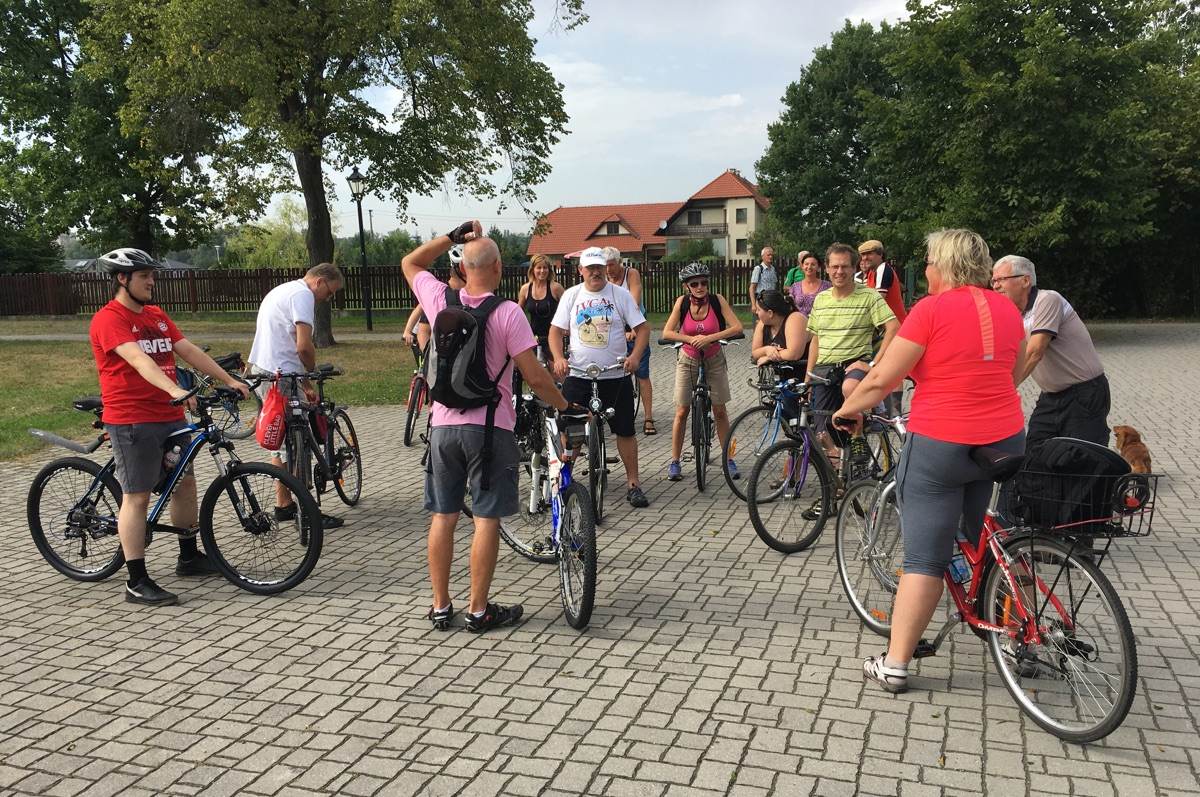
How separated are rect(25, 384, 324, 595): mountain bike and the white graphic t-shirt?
8.05 ft

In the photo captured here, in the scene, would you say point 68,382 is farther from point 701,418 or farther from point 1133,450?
point 1133,450

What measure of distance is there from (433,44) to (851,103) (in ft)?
98.3

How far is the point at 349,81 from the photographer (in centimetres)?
1875

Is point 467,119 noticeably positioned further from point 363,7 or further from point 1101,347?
point 1101,347

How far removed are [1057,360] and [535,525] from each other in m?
3.20

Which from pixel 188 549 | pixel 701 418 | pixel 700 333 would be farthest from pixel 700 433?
pixel 188 549

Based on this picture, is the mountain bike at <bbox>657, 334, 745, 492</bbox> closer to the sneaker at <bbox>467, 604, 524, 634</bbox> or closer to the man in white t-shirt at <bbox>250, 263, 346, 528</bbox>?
the man in white t-shirt at <bbox>250, 263, 346, 528</bbox>

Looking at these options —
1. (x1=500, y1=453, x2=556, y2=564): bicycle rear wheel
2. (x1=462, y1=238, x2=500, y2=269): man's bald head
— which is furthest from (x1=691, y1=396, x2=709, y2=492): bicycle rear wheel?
(x1=462, y1=238, x2=500, y2=269): man's bald head

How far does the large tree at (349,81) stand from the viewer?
1739cm

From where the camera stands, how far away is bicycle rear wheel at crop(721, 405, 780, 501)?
21.9 ft

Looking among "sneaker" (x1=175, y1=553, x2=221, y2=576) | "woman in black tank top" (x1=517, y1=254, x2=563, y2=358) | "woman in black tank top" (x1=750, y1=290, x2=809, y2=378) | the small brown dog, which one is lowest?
"sneaker" (x1=175, y1=553, x2=221, y2=576)

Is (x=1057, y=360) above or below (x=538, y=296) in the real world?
below

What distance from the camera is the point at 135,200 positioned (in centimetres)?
3153

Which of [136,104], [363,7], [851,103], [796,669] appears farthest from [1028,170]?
[851,103]
